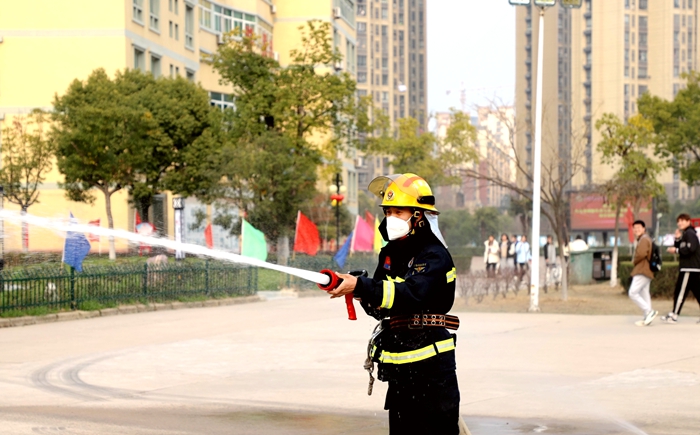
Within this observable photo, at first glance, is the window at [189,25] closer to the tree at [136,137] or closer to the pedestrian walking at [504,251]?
the tree at [136,137]

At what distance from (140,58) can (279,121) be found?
735cm

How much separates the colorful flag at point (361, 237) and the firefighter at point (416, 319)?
90.3 feet

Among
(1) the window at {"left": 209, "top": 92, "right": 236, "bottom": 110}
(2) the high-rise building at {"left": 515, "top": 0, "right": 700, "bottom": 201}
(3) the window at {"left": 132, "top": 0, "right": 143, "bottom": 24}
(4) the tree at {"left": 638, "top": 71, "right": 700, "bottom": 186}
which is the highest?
(2) the high-rise building at {"left": 515, "top": 0, "right": 700, "bottom": 201}

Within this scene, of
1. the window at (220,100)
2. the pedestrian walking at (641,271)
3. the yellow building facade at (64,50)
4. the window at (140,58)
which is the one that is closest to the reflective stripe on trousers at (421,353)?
the pedestrian walking at (641,271)

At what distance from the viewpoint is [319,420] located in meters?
8.40

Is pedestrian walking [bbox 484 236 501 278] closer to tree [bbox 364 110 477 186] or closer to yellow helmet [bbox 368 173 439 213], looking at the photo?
tree [bbox 364 110 477 186]

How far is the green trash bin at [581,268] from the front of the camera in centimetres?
3431

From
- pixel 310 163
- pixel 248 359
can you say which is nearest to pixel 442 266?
pixel 248 359

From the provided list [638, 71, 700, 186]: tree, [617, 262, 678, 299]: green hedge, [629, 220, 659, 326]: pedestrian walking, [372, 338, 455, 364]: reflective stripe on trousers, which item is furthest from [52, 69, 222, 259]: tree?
[372, 338, 455, 364]: reflective stripe on trousers

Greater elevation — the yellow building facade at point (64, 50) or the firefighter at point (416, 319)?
the yellow building facade at point (64, 50)

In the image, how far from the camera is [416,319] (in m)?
5.20

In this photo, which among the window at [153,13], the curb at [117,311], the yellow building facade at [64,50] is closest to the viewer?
the curb at [117,311]

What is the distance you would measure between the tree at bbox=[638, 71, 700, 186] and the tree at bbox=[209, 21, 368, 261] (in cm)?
1058

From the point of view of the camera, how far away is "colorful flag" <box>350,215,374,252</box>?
109ft
